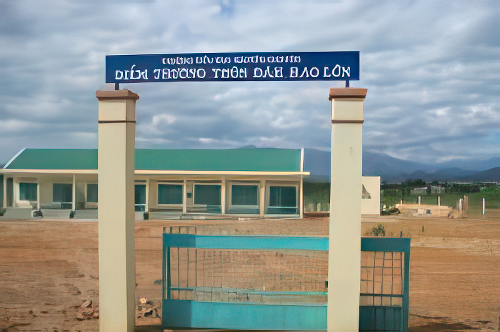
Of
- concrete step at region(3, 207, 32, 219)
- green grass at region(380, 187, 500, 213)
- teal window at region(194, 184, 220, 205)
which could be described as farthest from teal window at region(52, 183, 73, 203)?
green grass at region(380, 187, 500, 213)

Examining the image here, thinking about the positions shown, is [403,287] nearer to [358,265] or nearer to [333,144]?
[358,265]

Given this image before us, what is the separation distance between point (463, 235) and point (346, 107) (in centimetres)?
1763

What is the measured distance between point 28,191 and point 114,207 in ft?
78.0

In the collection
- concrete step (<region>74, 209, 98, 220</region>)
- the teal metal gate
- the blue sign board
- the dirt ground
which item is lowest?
the dirt ground

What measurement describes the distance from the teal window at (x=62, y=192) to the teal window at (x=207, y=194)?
7.78m

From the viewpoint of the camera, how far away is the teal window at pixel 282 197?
26469mm

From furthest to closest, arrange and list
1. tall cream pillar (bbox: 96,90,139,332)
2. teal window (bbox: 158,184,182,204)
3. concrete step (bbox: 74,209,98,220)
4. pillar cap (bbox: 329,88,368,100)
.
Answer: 1. teal window (bbox: 158,184,182,204)
2. concrete step (bbox: 74,209,98,220)
3. tall cream pillar (bbox: 96,90,139,332)
4. pillar cap (bbox: 329,88,368,100)

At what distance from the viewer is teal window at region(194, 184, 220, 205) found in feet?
88.2

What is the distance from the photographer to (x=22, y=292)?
11.0m

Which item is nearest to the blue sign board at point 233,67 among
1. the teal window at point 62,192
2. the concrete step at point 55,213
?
the concrete step at point 55,213

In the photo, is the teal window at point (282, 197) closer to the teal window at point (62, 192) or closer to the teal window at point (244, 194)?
the teal window at point (244, 194)

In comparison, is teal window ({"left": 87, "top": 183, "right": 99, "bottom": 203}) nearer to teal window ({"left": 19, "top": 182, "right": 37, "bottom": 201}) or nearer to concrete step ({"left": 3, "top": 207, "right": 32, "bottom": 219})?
teal window ({"left": 19, "top": 182, "right": 37, "bottom": 201})

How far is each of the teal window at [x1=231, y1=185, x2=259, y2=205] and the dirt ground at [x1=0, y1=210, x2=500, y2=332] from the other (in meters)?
2.58

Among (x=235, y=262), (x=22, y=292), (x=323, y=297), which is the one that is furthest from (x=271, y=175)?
(x=323, y=297)
